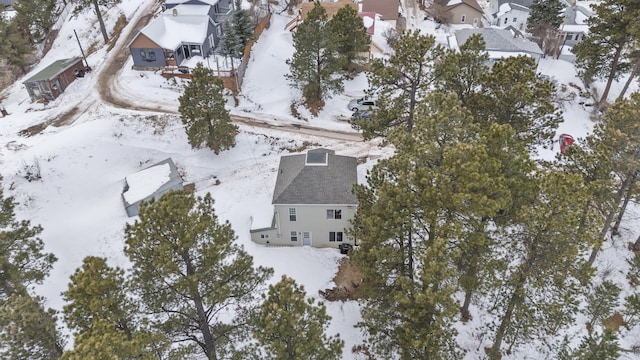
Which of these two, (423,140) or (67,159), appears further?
(67,159)

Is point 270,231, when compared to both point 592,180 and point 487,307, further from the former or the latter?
point 592,180

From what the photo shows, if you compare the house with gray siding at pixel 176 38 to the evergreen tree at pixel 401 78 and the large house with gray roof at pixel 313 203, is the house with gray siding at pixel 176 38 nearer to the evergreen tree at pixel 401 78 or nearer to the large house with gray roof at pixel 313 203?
the large house with gray roof at pixel 313 203

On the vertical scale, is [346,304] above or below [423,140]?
below

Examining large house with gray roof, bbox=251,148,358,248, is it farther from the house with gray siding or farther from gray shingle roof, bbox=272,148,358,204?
the house with gray siding

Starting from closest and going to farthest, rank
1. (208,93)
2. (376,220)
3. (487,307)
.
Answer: (376,220), (487,307), (208,93)

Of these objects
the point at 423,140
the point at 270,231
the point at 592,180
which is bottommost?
the point at 270,231

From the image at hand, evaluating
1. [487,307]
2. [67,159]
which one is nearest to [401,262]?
[487,307]
